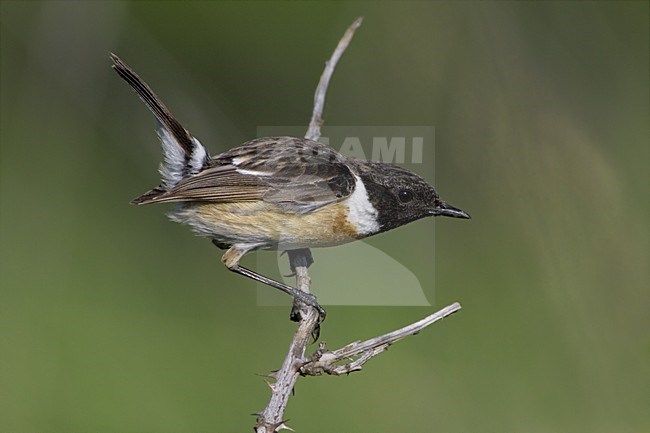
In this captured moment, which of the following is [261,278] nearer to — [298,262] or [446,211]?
[298,262]

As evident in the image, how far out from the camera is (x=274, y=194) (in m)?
4.04

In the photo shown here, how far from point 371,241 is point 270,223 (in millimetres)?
1614

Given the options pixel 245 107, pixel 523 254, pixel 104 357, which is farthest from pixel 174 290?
pixel 523 254

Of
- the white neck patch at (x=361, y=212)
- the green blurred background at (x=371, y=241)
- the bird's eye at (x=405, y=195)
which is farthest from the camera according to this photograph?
the green blurred background at (x=371, y=241)

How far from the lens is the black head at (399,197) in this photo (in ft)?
13.9

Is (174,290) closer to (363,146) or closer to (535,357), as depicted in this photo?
(363,146)

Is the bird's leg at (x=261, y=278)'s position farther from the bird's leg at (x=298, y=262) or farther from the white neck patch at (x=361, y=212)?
the white neck patch at (x=361, y=212)

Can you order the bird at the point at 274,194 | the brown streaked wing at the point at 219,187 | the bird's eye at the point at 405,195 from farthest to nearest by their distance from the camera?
1. the bird's eye at the point at 405,195
2. the bird at the point at 274,194
3. the brown streaked wing at the point at 219,187

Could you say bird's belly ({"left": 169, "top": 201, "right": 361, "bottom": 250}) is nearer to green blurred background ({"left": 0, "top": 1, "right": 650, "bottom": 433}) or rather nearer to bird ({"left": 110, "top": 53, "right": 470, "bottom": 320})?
bird ({"left": 110, "top": 53, "right": 470, "bottom": 320})

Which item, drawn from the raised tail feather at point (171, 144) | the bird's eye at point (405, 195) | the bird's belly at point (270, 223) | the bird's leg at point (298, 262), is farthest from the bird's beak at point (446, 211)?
the raised tail feather at point (171, 144)

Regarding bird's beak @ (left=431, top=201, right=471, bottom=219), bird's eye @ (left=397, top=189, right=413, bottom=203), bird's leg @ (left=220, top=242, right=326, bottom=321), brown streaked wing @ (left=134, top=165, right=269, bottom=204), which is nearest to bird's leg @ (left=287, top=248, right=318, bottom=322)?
bird's leg @ (left=220, top=242, right=326, bottom=321)

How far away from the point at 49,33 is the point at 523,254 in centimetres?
371

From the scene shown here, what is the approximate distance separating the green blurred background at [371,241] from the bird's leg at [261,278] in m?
0.81

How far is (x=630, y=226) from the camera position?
16.8 ft
